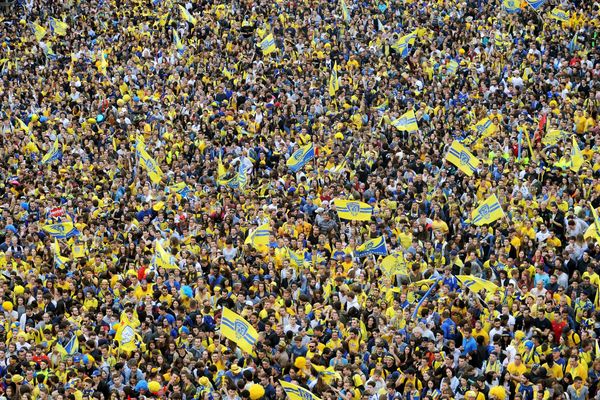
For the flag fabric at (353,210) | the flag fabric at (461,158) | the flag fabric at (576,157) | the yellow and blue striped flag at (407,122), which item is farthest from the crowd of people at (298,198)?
the flag fabric at (461,158)

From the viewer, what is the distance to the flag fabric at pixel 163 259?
2177cm

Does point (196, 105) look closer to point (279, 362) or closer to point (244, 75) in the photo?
point (244, 75)

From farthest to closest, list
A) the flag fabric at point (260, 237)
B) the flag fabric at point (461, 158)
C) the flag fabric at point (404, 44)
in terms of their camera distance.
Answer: the flag fabric at point (404, 44)
the flag fabric at point (461, 158)
the flag fabric at point (260, 237)

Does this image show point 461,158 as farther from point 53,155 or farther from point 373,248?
point 53,155

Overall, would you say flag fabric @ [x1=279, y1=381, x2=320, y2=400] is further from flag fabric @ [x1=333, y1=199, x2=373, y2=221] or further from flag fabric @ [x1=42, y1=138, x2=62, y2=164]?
flag fabric @ [x1=42, y1=138, x2=62, y2=164]

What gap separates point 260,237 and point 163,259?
5.55ft

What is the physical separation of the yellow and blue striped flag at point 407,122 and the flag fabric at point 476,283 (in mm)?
7146

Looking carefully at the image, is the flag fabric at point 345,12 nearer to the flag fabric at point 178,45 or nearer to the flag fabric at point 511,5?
the flag fabric at point 511,5

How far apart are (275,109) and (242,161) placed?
3.39 metres

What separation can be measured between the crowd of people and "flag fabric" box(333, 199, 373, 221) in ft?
0.55

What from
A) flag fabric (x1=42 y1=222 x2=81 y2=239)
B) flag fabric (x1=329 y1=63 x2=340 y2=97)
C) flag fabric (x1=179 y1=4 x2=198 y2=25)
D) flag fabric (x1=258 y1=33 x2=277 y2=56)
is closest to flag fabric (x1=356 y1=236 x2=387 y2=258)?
flag fabric (x1=42 y1=222 x2=81 y2=239)

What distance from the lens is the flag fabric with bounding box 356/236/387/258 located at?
70.8ft

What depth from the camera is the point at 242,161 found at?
26.0 metres

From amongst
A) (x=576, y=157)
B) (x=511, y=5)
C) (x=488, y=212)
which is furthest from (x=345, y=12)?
(x=488, y=212)
